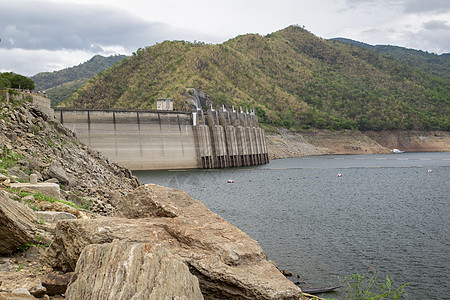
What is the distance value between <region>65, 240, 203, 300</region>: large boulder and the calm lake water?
14.3 meters

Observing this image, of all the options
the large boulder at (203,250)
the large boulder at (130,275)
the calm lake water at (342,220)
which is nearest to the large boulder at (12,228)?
the large boulder at (203,250)

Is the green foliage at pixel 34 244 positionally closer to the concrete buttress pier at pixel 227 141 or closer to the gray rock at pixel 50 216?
the gray rock at pixel 50 216

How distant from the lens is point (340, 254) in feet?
83.6

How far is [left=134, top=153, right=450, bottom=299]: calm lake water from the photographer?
22.7m

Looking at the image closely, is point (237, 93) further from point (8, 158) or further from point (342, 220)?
point (8, 158)

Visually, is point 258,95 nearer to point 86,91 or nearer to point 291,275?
point 86,91

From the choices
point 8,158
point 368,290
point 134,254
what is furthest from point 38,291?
point 8,158

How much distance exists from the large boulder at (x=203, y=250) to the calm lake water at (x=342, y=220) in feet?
38.5

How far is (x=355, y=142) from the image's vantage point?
501 feet

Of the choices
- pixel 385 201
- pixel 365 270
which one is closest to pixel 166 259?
pixel 365 270

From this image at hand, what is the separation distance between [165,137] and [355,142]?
305 ft

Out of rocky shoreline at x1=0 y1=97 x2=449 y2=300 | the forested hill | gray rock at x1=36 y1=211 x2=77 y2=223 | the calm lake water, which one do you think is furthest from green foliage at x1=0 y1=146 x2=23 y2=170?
the forested hill

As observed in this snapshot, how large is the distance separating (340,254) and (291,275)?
5485mm

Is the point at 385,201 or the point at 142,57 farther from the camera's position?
the point at 142,57
